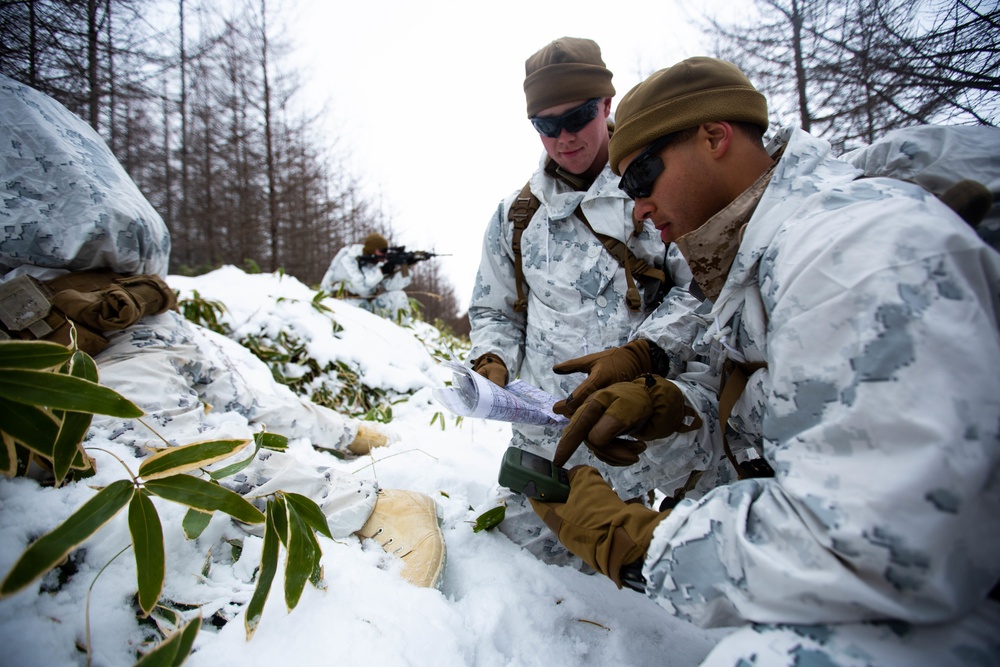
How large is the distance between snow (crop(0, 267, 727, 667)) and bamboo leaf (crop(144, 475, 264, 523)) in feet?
0.82

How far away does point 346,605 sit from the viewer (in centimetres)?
110

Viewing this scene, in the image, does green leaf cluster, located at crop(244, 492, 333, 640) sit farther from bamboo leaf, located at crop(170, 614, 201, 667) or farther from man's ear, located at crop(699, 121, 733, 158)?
man's ear, located at crop(699, 121, 733, 158)

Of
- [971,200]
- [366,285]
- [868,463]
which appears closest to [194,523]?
[868,463]

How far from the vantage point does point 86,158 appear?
1.89m

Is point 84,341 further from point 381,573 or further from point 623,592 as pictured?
point 623,592

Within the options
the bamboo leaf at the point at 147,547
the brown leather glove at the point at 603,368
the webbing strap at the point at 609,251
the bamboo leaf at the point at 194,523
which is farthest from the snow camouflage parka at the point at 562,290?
the bamboo leaf at the point at 147,547

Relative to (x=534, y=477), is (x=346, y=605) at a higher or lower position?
lower

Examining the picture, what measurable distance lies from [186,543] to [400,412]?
2.51 metres

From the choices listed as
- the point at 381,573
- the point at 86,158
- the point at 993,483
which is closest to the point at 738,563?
the point at 993,483

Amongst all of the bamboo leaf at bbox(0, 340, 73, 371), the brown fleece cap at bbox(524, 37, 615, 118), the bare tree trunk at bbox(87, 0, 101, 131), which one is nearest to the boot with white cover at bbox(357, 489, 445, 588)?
the bamboo leaf at bbox(0, 340, 73, 371)

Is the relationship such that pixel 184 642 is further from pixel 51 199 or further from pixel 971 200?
pixel 51 199

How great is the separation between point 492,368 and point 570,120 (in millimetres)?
1023

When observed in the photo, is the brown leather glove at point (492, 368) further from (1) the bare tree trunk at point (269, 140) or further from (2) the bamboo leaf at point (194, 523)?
(1) the bare tree trunk at point (269, 140)

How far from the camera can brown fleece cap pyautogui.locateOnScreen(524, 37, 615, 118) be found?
178 centimetres
